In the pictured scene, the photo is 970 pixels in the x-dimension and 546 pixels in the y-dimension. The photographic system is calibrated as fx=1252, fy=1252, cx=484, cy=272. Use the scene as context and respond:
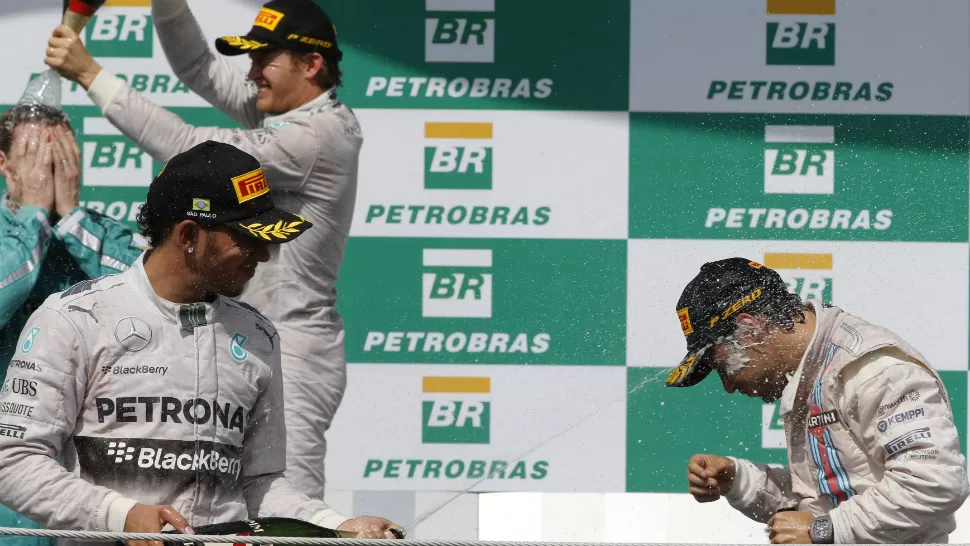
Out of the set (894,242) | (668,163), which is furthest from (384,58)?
(894,242)

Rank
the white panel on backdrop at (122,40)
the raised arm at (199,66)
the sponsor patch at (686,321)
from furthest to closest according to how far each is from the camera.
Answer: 1. the white panel on backdrop at (122,40)
2. the raised arm at (199,66)
3. the sponsor patch at (686,321)

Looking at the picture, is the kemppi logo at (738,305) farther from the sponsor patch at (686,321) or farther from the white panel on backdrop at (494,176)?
the white panel on backdrop at (494,176)

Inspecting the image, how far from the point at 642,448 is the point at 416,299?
35.7 inches

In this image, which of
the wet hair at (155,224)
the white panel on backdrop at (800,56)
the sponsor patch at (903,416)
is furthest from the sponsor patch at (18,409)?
the white panel on backdrop at (800,56)

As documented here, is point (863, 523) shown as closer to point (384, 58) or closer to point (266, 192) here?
point (266, 192)

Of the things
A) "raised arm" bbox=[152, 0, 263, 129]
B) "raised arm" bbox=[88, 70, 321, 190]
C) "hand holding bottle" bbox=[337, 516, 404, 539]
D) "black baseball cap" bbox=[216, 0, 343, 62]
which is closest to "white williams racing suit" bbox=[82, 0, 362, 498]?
"raised arm" bbox=[88, 70, 321, 190]

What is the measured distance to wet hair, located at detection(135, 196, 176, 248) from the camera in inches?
87.1

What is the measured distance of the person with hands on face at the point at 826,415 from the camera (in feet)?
7.48

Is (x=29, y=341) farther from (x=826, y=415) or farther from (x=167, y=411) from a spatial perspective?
(x=826, y=415)

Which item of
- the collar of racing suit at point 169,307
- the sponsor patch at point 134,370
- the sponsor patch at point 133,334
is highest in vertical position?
the collar of racing suit at point 169,307

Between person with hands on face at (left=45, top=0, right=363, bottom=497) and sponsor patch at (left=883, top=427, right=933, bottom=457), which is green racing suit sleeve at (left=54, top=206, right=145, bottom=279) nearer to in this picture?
person with hands on face at (left=45, top=0, right=363, bottom=497)

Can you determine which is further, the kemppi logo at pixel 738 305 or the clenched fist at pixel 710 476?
the clenched fist at pixel 710 476

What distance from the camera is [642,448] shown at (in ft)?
13.8

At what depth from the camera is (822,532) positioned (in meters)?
2.36
